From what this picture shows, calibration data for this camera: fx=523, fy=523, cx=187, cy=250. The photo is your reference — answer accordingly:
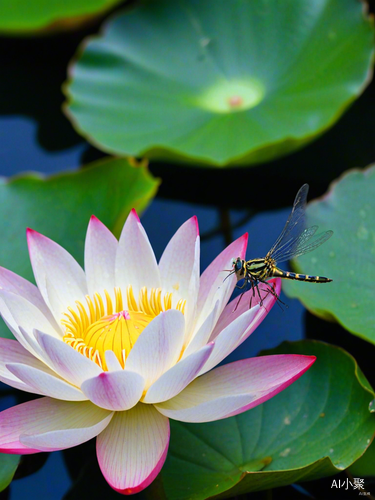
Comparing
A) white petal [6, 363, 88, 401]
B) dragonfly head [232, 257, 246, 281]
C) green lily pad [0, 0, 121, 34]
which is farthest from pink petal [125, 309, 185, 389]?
green lily pad [0, 0, 121, 34]

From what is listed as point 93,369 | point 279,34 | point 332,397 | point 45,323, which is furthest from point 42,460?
point 279,34

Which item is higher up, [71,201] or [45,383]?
[71,201]

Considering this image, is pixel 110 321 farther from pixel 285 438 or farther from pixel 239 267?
pixel 285 438

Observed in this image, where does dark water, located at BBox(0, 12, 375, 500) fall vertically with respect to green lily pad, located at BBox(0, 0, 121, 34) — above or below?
below

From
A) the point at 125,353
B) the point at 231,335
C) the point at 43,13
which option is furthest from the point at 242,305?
the point at 43,13

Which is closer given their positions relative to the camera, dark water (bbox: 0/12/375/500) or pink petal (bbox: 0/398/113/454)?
pink petal (bbox: 0/398/113/454)

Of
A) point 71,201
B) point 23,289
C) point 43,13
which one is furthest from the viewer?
point 43,13

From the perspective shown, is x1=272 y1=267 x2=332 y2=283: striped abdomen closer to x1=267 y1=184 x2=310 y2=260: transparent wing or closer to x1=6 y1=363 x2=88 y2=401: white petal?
x1=267 y1=184 x2=310 y2=260: transparent wing
